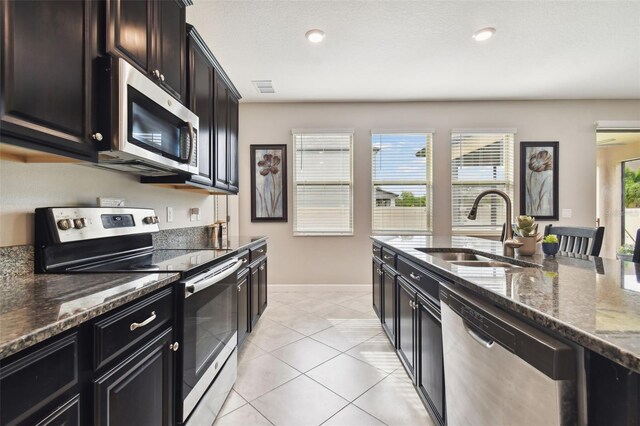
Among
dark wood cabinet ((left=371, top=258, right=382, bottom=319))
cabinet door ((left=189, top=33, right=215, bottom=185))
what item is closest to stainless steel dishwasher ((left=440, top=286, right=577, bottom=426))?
dark wood cabinet ((left=371, top=258, right=382, bottom=319))

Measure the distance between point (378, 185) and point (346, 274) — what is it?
1.40m

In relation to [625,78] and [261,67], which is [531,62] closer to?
[625,78]

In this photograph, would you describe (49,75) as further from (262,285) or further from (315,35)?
(262,285)

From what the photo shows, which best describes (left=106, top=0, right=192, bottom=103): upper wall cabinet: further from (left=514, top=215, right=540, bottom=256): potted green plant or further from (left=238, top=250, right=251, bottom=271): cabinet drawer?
(left=514, top=215, right=540, bottom=256): potted green plant

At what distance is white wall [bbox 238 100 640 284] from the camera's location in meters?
3.97

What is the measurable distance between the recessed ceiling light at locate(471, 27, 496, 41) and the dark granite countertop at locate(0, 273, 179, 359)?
10.1 feet

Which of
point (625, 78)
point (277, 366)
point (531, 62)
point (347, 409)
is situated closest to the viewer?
point (347, 409)

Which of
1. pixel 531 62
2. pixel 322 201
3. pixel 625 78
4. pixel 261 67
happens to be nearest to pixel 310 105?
pixel 261 67

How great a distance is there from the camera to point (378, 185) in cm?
404

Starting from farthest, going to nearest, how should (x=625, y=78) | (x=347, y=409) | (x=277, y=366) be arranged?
(x=625, y=78) → (x=277, y=366) → (x=347, y=409)

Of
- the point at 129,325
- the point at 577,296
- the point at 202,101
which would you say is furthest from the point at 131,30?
the point at 577,296

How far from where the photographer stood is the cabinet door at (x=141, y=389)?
819 millimetres

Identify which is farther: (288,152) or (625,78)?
(288,152)

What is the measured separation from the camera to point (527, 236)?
5.40 ft
